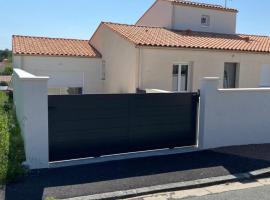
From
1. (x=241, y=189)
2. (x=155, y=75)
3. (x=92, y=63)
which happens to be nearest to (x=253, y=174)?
(x=241, y=189)

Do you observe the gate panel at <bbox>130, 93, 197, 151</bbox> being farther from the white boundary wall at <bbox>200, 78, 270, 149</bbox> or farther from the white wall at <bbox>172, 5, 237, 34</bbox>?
the white wall at <bbox>172, 5, 237, 34</bbox>

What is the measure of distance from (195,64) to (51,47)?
8490mm

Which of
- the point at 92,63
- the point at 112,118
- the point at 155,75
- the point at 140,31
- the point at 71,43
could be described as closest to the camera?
the point at 112,118

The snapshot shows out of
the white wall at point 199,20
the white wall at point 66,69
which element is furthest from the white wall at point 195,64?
the white wall at point 66,69

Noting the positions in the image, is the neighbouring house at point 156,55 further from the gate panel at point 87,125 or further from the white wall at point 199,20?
the gate panel at point 87,125

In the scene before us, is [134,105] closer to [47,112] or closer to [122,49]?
[47,112]

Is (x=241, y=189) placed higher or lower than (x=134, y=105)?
lower

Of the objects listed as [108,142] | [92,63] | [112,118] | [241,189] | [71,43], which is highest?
[71,43]

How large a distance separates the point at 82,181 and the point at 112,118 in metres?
1.85

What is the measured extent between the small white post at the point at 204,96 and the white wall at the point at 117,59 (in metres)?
6.16

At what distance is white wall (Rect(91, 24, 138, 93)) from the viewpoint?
13961 mm

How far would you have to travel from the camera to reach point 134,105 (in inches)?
285

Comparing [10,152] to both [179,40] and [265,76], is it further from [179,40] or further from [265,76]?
[265,76]

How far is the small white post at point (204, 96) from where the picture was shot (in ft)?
25.0
